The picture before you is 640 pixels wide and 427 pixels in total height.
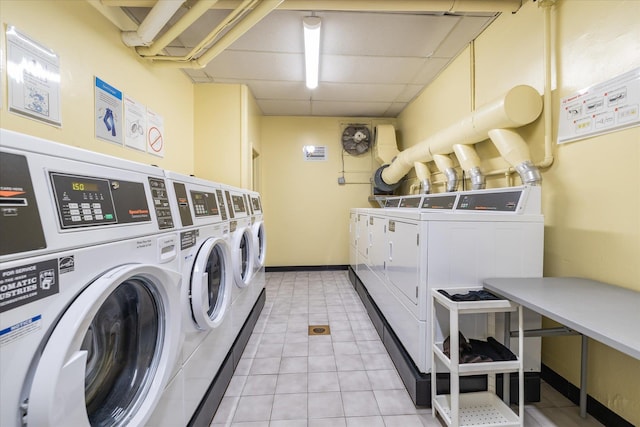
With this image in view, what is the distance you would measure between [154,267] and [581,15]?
2.59 metres

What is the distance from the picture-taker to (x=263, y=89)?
3.95 metres

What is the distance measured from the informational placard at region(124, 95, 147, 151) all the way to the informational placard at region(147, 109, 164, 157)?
0.06m

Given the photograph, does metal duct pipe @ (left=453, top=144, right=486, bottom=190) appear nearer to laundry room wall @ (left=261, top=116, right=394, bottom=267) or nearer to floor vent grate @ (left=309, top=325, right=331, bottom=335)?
floor vent grate @ (left=309, top=325, right=331, bottom=335)

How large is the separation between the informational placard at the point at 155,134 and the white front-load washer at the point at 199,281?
4.09 feet

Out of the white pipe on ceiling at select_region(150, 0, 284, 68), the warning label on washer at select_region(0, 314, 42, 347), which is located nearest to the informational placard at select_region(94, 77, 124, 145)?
the white pipe on ceiling at select_region(150, 0, 284, 68)

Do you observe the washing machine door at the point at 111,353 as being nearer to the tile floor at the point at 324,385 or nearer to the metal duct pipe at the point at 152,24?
the tile floor at the point at 324,385

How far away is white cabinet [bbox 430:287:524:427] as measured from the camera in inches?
56.4

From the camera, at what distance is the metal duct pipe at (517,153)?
195cm

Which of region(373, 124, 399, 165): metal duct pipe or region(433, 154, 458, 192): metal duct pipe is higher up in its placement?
region(373, 124, 399, 165): metal duct pipe

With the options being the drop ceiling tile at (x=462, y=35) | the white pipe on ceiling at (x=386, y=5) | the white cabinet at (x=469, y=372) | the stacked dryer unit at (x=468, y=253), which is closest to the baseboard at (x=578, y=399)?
the stacked dryer unit at (x=468, y=253)

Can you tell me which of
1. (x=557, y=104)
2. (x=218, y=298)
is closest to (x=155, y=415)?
(x=218, y=298)

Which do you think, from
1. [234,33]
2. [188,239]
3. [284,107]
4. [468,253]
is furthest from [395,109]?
[188,239]

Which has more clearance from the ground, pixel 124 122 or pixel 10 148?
pixel 124 122

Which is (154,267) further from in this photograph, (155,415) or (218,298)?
(218,298)
